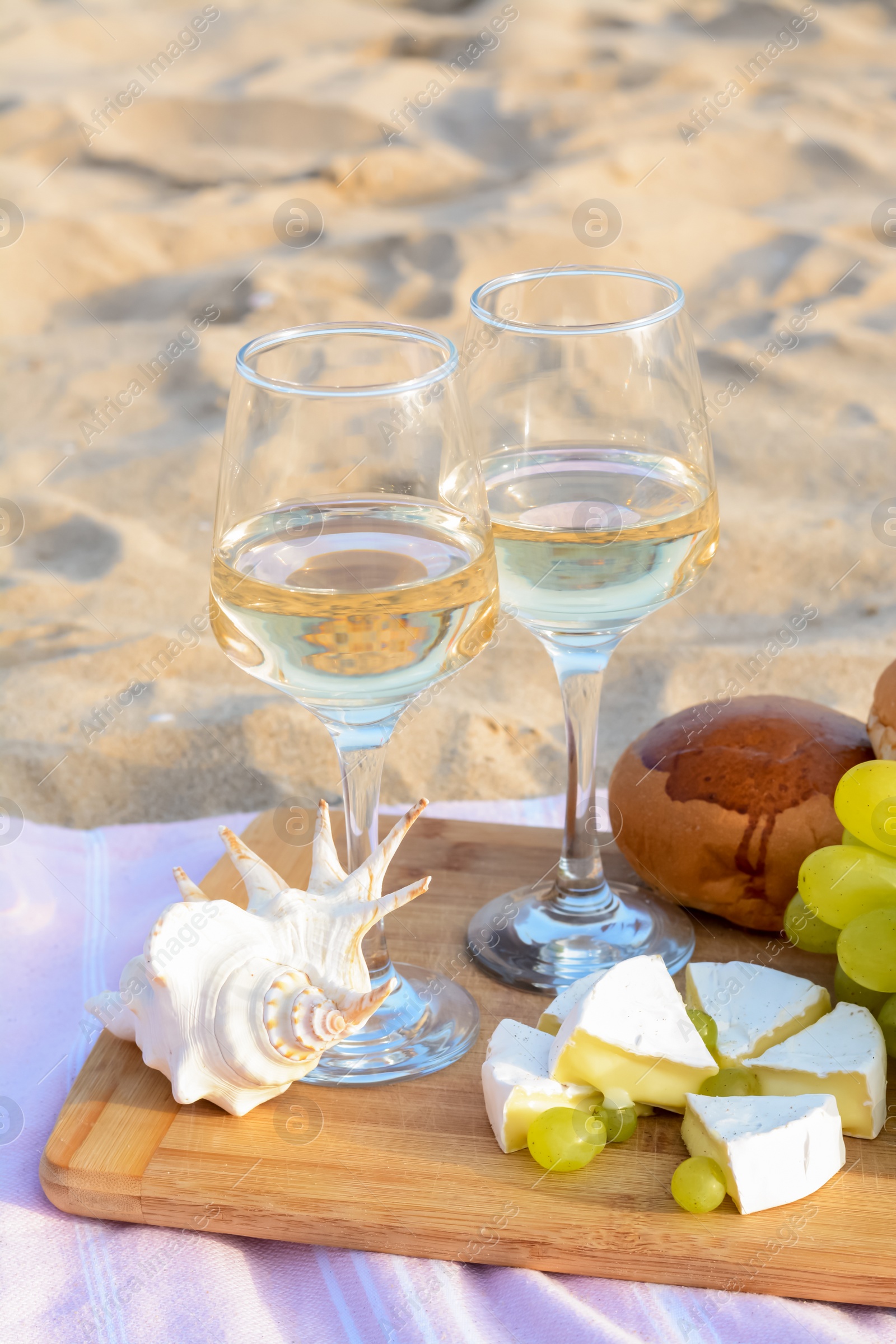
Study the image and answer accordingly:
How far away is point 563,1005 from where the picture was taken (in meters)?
1.10

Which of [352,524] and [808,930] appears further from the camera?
[808,930]

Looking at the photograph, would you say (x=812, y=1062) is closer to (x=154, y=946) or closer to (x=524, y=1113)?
(x=524, y=1113)

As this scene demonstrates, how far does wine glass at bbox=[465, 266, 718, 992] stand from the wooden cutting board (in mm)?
232

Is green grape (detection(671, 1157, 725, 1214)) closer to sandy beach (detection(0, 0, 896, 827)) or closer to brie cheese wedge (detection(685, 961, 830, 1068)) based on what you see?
brie cheese wedge (detection(685, 961, 830, 1068))

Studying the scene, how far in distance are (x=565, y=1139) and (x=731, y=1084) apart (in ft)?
0.45

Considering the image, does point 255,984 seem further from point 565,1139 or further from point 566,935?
point 566,935

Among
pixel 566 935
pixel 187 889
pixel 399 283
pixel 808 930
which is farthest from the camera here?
pixel 399 283

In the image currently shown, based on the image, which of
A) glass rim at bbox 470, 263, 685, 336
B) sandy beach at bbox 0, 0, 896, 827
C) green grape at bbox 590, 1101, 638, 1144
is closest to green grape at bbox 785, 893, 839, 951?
green grape at bbox 590, 1101, 638, 1144

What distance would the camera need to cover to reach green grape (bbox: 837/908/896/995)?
110cm

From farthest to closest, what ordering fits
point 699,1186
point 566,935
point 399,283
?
point 399,283
point 566,935
point 699,1186

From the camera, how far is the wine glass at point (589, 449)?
1115 millimetres

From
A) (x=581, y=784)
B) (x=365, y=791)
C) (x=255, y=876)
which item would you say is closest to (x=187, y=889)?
(x=255, y=876)

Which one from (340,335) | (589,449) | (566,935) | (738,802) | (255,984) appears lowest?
(566,935)

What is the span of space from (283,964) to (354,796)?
0.50ft
